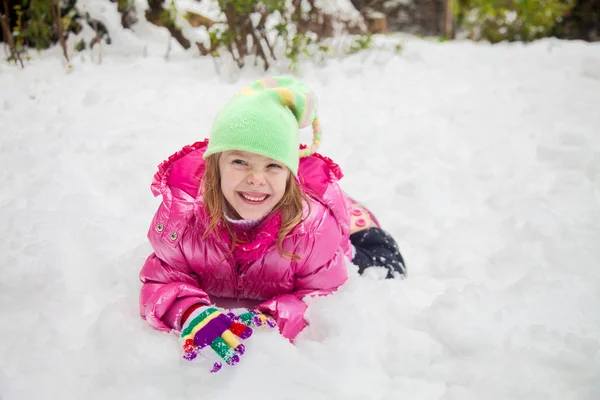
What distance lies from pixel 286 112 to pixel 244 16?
119 inches

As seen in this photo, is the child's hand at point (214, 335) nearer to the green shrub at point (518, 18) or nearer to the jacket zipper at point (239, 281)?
the jacket zipper at point (239, 281)

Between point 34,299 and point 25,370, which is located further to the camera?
point 34,299

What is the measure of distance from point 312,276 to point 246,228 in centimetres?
31

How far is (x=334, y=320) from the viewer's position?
162 centimetres

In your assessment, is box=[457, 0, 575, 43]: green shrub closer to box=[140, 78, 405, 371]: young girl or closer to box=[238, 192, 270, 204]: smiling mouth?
box=[140, 78, 405, 371]: young girl

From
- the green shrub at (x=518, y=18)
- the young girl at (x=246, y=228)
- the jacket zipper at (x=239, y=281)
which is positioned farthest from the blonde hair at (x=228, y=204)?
the green shrub at (x=518, y=18)

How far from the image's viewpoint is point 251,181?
59.2 inches

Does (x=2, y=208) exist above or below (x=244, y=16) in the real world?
below

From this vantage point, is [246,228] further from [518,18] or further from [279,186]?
[518,18]

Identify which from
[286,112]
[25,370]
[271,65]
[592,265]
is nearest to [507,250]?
[592,265]

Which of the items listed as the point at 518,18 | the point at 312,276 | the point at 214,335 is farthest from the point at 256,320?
the point at 518,18

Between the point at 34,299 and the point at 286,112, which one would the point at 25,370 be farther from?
the point at 286,112

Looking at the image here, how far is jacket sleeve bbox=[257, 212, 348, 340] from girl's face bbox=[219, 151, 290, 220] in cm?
24

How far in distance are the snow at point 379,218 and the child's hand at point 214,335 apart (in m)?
0.04
